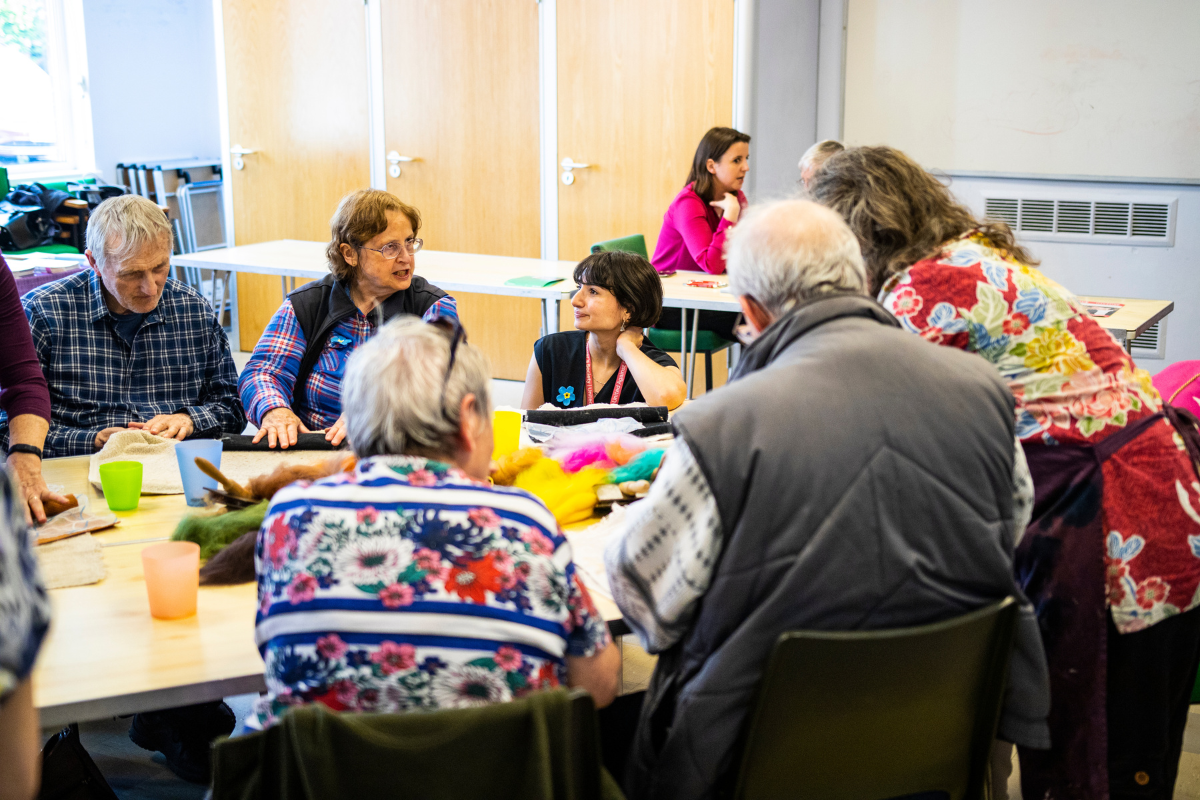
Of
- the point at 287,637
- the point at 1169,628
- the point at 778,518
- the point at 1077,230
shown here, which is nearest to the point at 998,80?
the point at 1077,230

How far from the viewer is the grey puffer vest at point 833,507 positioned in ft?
4.21

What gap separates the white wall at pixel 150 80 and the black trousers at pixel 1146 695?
8158mm

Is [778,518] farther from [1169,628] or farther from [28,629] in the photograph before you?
[1169,628]

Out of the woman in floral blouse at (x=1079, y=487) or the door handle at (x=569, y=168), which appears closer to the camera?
the woman in floral blouse at (x=1079, y=487)

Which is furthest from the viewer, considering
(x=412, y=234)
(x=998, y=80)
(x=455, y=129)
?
(x=455, y=129)

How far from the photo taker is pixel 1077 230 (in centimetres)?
540

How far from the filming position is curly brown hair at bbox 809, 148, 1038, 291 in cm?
180

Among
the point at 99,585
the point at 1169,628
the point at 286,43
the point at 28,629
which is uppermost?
the point at 286,43

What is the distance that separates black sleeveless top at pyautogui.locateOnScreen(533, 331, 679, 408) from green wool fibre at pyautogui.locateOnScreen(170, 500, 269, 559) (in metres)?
1.12

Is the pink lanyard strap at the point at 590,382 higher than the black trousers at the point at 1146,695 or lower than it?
higher

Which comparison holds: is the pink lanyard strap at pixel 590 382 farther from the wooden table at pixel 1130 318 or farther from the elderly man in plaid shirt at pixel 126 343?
the wooden table at pixel 1130 318

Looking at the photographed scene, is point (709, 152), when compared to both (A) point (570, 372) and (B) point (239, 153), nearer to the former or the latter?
(A) point (570, 372)

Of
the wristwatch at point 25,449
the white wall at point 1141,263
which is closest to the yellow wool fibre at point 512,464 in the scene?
the wristwatch at point 25,449

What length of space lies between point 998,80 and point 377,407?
4.99 m
